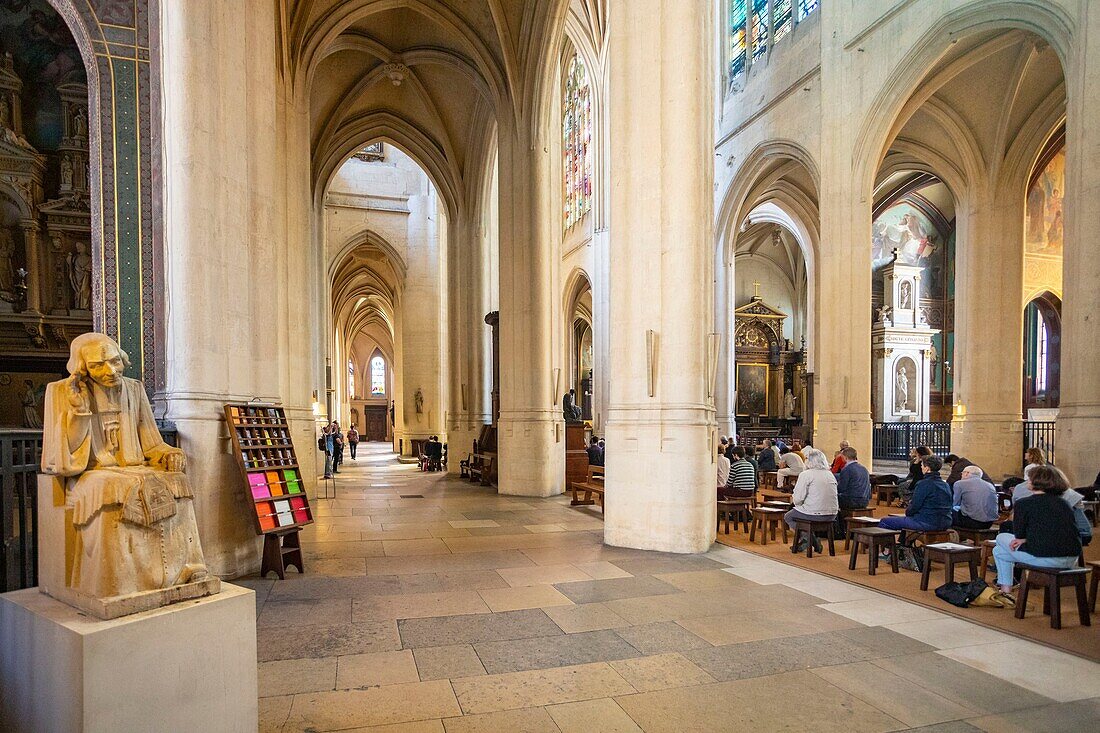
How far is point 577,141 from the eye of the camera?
27.0 m

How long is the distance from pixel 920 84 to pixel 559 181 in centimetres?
935

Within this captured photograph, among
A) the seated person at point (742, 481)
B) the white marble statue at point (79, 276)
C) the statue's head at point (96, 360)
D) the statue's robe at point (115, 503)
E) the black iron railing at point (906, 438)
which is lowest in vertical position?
the black iron railing at point (906, 438)

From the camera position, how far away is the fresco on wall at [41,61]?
11508 mm

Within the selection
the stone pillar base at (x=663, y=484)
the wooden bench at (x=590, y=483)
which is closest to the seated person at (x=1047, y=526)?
the stone pillar base at (x=663, y=484)

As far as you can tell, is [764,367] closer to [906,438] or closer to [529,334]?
[906,438]

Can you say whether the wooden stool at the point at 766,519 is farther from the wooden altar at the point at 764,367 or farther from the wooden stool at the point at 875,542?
the wooden altar at the point at 764,367

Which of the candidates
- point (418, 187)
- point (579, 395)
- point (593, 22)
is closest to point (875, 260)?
point (579, 395)

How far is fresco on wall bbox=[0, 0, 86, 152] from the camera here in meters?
11.5

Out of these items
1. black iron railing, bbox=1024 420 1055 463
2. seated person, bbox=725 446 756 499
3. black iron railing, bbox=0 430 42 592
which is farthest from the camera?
black iron railing, bbox=1024 420 1055 463

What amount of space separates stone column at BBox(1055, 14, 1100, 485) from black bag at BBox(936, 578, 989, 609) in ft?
21.6

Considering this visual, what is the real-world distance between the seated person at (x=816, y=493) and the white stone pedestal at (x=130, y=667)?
21.6 ft

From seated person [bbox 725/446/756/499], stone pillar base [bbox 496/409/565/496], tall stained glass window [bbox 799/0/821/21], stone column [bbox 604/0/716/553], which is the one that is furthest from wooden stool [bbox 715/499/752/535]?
tall stained glass window [bbox 799/0/821/21]

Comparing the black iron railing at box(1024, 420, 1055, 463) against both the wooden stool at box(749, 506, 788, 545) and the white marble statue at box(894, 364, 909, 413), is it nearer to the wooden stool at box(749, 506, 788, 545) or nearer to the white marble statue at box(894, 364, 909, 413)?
the white marble statue at box(894, 364, 909, 413)

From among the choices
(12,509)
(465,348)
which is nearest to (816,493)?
(12,509)
